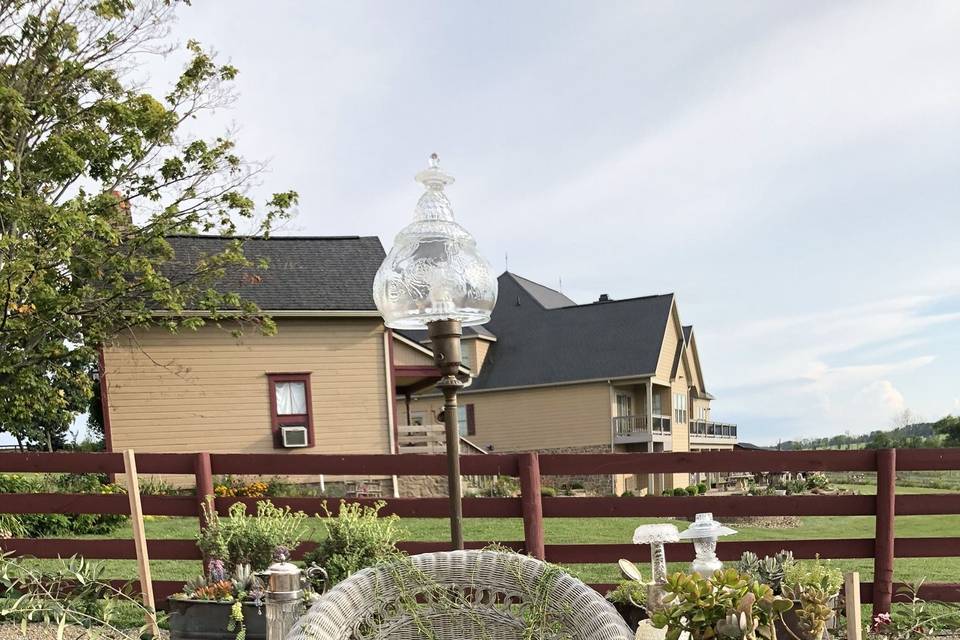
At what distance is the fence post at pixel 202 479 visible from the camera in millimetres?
5359

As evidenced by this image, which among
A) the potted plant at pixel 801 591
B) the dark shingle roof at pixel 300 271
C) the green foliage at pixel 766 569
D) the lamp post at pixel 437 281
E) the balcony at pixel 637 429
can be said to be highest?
the dark shingle roof at pixel 300 271

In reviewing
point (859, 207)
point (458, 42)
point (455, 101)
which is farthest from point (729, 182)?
point (458, 42)

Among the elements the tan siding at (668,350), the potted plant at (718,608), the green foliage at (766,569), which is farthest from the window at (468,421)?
the potted plant at (718,608)

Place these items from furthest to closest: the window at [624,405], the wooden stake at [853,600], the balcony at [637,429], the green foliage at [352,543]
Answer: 1. the window at [624,405]
2. the balcony at [637,429]
3. the green foliage at [352,543]
4. the wooden stake at [853,600]

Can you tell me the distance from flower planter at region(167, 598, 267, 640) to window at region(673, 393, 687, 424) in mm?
24011

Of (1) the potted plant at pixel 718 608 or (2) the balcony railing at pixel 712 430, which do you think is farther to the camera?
(2) the balcony railing at pixel 712 430

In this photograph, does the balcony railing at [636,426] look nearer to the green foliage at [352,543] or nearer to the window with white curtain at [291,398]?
the window with white curtain at [291,398]

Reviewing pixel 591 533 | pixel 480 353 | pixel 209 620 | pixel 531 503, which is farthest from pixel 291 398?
pixel 209 620

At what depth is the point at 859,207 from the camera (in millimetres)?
8828

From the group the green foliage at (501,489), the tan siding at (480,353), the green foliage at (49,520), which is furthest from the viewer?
the tan siding at (480,353)

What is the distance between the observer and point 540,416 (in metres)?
24.4

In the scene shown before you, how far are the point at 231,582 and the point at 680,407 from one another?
25218 millimetres

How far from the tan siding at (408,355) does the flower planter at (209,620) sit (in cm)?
1527

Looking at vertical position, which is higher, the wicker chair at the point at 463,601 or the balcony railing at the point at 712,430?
the wicker chair at the point at 463,601
